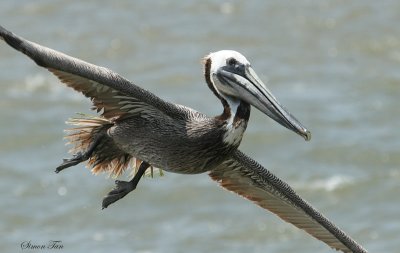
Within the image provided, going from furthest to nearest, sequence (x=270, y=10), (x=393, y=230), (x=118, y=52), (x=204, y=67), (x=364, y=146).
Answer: (x=270, y=10) → (x=118, y=52) → (x=364, y=146) → (x=393, y=230) → (x=204, y=67)

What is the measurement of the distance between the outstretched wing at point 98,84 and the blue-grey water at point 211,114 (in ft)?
16.7

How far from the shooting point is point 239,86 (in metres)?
9.91

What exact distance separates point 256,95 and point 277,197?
210 cm

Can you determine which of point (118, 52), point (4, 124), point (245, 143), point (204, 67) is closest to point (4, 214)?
point (4, 124)

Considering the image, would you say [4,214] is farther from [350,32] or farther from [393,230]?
[350,32]

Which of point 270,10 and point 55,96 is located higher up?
point 270,10

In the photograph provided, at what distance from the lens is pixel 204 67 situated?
403 inches

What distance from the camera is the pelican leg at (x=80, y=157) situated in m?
10.2

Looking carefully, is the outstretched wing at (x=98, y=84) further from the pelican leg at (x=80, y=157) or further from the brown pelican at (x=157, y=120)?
the pelican leg at (x=80, y=157)

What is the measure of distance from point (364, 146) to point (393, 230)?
8.18 ft

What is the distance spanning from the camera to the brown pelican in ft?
32.0
